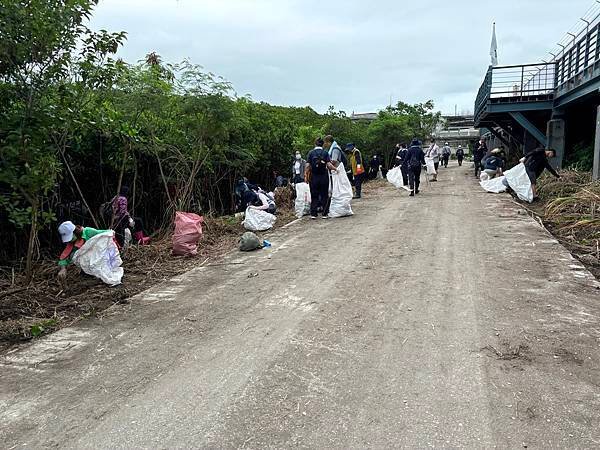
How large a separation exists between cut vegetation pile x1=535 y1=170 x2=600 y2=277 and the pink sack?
17.9ft

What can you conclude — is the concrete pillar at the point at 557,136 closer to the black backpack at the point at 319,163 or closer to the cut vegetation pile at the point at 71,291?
the black backpack at the point at 319,163

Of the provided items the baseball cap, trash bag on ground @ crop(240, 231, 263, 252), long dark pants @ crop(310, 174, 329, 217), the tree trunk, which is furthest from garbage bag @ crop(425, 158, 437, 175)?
the tree trunk

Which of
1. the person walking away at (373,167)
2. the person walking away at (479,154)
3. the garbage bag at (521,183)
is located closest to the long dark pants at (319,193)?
the garbage bag at (521,183)

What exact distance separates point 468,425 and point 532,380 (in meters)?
0.79

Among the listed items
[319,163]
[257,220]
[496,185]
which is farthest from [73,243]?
[496,185]

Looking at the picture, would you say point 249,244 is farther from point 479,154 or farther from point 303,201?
point 479,154

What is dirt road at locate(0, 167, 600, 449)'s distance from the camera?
2803mm

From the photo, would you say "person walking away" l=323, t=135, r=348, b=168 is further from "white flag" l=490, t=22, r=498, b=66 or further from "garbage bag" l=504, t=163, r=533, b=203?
"white flag" l=490, t=22, r=498, b=66

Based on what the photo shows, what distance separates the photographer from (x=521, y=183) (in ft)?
38.4

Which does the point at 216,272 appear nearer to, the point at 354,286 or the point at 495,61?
the point at 354,286

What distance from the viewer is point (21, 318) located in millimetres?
4910

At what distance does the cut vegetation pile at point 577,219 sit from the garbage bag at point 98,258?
577 cm

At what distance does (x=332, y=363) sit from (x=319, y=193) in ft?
23.3

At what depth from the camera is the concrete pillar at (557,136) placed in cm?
1675
